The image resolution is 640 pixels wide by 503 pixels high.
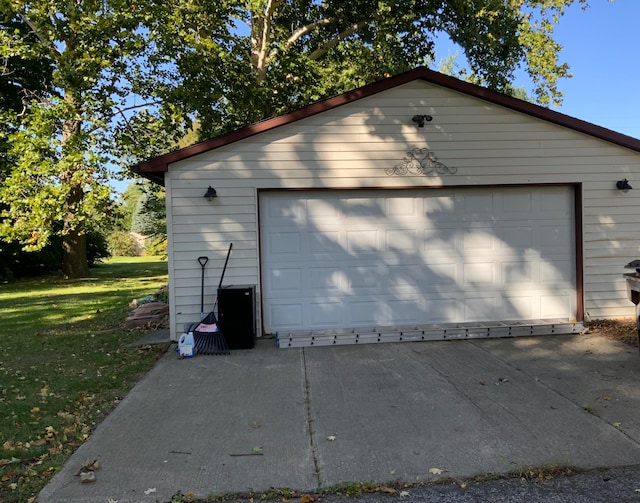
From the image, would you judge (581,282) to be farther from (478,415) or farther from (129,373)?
(129,373)

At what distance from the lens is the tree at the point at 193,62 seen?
13.4m

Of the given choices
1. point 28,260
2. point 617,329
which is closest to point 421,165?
point 617,329

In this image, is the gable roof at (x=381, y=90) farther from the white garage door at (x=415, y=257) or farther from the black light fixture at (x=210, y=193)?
the white garage door at (x=415, y=257)

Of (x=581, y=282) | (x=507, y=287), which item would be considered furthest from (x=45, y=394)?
(x=581, y=282)

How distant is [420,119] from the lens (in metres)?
7.71

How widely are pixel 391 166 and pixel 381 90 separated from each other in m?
1.16

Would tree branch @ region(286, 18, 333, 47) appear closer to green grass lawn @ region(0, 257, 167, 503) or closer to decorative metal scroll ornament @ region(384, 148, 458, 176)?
green grass lawn @ region(0, 257, 167, 503)

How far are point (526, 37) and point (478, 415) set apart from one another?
605 inches

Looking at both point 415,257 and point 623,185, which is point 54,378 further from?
point 623,185

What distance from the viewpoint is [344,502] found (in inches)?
120

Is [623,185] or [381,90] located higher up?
[381,90]

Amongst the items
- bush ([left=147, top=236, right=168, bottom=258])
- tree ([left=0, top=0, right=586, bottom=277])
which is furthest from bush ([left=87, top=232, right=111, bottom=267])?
tree ([left=0, top=0, right=586, bottom=277])

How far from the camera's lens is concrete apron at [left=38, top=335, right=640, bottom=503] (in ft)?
11.1

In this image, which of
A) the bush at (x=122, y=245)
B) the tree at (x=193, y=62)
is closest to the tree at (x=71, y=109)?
the tree at (x=193, y=62)
